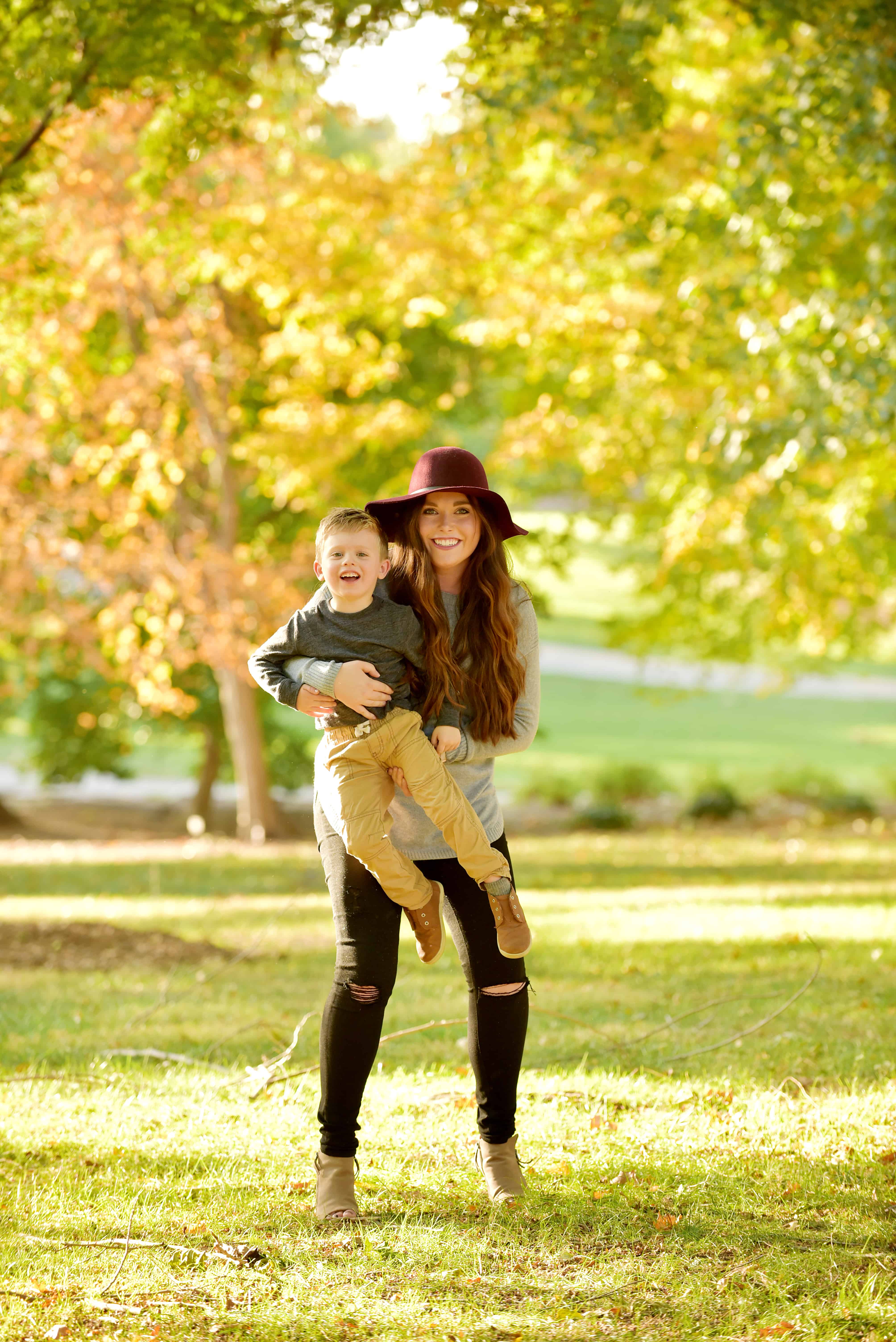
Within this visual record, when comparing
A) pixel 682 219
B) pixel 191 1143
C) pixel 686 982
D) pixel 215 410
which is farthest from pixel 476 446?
pixel 191 1143

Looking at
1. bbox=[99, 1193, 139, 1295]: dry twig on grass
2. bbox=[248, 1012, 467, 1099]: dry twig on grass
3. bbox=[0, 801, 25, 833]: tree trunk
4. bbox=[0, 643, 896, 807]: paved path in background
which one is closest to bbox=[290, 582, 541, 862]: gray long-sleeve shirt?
bbox=[248, 1012, 467, 1099]: dry twig on grass

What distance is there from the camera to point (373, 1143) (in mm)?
4047

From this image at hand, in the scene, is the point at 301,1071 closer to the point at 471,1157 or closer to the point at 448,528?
the point at 471,1157

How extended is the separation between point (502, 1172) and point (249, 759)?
36.4 ft

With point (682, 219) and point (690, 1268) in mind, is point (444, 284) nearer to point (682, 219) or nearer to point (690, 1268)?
point (682, 219)

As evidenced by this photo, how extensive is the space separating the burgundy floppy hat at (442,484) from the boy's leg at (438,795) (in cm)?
59

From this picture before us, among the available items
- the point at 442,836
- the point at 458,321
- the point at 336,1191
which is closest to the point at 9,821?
the point at 458,321

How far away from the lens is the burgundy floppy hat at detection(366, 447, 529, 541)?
347 centimetres

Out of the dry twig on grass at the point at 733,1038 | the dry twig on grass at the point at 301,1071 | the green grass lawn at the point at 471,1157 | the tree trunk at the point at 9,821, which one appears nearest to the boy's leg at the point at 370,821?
the green grass lawn at the point at 471,1157

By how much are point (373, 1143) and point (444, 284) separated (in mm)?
8940

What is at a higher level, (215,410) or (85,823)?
(215,410)

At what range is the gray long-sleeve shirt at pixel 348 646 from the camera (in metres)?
3.31

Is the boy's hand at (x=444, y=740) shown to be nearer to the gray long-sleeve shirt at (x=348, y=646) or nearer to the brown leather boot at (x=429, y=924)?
the gray long-sleeve shirt at (x=348, y=646)

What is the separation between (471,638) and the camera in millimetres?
3465
